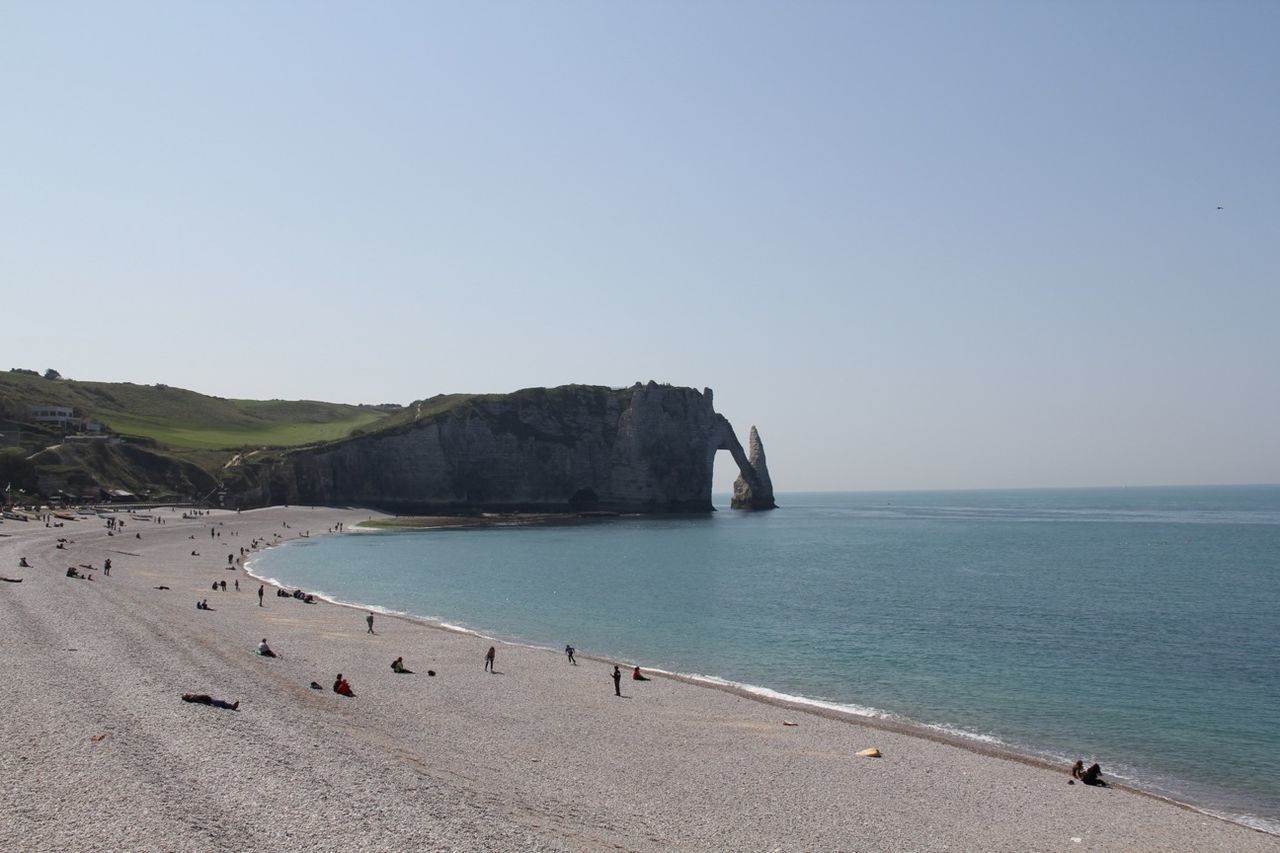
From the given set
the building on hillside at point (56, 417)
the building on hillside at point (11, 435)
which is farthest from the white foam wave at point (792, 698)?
the building on hillside at point (56, 417)

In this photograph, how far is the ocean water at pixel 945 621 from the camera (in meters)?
26.5

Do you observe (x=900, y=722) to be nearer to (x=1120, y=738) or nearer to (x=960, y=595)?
(x=1120, y=738)

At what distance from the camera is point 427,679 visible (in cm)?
3091

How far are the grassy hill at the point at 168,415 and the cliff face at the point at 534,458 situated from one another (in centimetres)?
1317

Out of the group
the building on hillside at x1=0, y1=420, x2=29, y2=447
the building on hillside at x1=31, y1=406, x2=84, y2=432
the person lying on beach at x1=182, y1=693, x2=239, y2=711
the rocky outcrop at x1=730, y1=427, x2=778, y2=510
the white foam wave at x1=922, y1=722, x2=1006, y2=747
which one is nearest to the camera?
the person lying on beach at x1=182, y1=693, x2=239, y2=711

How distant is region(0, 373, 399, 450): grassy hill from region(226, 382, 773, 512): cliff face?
13172 millimetres

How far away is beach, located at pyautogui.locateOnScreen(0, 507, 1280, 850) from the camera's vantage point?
14312mm

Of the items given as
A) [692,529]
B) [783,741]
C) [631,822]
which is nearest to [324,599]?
[783,741]

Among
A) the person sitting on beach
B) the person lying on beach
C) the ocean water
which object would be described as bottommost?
the ocean water

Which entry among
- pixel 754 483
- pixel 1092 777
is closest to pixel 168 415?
pixel 754 483

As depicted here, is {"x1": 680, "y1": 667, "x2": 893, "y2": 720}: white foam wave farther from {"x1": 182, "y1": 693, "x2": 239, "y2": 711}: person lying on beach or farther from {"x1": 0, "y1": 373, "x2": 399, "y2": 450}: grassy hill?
{"x1": 0, "y1": 373, "x2": 399, "y2": 450}: grassy hill

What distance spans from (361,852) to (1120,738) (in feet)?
75.2

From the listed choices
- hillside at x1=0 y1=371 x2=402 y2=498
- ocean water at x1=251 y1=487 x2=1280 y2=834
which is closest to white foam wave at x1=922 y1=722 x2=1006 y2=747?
ocean water at x1=251 y1=487 x2=1280 y2=834

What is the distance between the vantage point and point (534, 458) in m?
145
